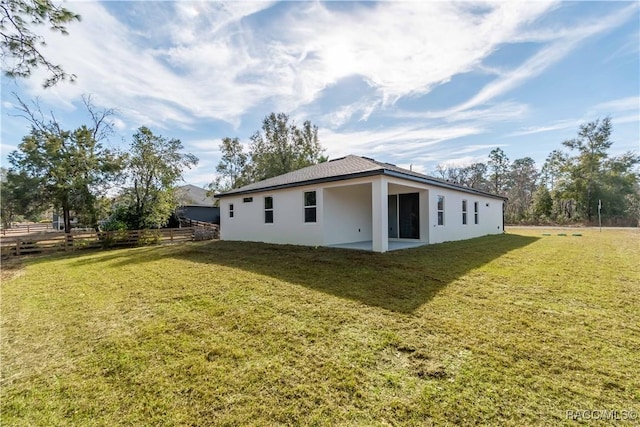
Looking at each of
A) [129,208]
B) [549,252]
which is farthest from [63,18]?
[129,208]

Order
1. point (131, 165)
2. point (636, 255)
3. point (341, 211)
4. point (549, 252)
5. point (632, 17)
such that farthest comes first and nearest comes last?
point (131, 165) → point (341, 211) → point (549, 252) → point (636, 255) → point (632, 17)

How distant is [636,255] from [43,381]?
1286cm

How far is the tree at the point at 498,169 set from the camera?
41.0 m

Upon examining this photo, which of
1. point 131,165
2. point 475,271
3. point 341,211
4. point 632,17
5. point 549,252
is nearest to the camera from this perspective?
point 475,271

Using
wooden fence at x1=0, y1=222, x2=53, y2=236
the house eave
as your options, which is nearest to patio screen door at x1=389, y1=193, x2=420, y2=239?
the house eave

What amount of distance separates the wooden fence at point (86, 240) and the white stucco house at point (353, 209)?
4.65m

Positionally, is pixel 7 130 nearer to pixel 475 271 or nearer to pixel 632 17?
pixel 475 271

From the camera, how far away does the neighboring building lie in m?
22.2

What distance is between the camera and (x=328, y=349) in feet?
10.2

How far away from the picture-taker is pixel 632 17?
280 inches

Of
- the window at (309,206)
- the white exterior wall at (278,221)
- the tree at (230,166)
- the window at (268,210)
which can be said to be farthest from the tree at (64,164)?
the tree at (230,166)

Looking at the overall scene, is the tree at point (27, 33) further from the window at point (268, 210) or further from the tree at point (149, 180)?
the tree at point (149, 180)

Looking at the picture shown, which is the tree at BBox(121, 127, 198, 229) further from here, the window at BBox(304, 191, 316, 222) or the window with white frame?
the window with white frame

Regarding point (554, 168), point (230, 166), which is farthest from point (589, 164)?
point (230, 166)
